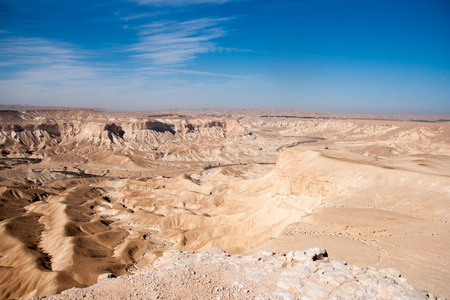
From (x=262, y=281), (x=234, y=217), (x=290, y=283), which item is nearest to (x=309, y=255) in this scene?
(x=290, y=283)

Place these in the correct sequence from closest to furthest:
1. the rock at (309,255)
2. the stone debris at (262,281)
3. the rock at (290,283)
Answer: the stone debris at (262,281), the rock at (290,283), the rock at (309,255)

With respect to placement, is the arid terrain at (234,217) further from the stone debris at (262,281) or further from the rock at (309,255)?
the stone debris at (262,281)

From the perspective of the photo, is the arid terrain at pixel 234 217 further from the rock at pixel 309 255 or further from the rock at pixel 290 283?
the rock at pixel 290 283

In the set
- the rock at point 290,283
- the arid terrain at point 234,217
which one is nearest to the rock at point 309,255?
the arid terrain at point 234,217

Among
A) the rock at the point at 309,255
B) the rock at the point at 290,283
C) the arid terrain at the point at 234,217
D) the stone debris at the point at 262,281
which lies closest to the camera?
the stone debris at the point at 262,281

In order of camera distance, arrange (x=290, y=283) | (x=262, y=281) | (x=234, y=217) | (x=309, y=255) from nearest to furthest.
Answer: (x=290, y=283)
(x=262, y=281)
(x=309, y=255)
(x=234, y=217)

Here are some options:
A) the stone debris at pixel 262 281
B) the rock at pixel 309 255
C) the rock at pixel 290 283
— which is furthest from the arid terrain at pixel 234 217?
the rock at pixel 290 283

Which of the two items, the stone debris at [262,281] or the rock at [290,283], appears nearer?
the stone debris at [262,281]

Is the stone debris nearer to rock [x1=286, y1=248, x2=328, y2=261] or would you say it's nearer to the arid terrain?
rock [x1=286, y1=248, x2=328, y2=261]

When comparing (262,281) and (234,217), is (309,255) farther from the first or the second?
(234,217)
